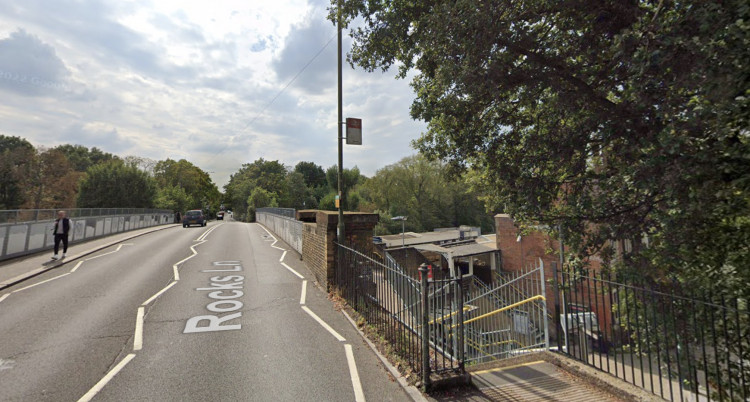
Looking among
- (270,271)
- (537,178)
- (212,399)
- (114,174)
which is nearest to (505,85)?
(537,178)

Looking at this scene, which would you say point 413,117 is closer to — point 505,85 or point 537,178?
point 505,85

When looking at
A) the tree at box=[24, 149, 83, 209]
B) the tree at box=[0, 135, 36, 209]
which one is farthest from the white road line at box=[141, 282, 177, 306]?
the tree at box=[24, 149, 83, 209]

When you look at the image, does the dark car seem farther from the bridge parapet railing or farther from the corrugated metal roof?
the corrugated metal roof

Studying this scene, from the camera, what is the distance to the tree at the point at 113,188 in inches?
1750

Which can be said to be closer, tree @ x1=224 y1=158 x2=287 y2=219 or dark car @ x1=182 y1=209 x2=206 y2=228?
dark car @ x1=182 y1=209 x2=206 y2=228

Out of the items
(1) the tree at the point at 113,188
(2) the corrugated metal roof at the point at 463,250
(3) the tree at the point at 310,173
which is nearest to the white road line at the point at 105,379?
(2) the corrugated metal roof at the point at 463,250

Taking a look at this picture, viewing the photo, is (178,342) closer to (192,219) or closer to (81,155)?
(192,219)

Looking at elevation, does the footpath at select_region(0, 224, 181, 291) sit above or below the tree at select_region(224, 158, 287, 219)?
below

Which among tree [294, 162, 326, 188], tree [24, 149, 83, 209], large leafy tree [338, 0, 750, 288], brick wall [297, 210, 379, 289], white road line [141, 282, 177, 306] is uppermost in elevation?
tree [294, 162, 326, 188]

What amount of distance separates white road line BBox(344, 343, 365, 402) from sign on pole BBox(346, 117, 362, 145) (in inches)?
224

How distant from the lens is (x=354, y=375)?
15.2ft

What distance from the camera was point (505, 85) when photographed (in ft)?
19.2

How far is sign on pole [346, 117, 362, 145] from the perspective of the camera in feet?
31.0

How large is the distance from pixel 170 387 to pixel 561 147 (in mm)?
7057
